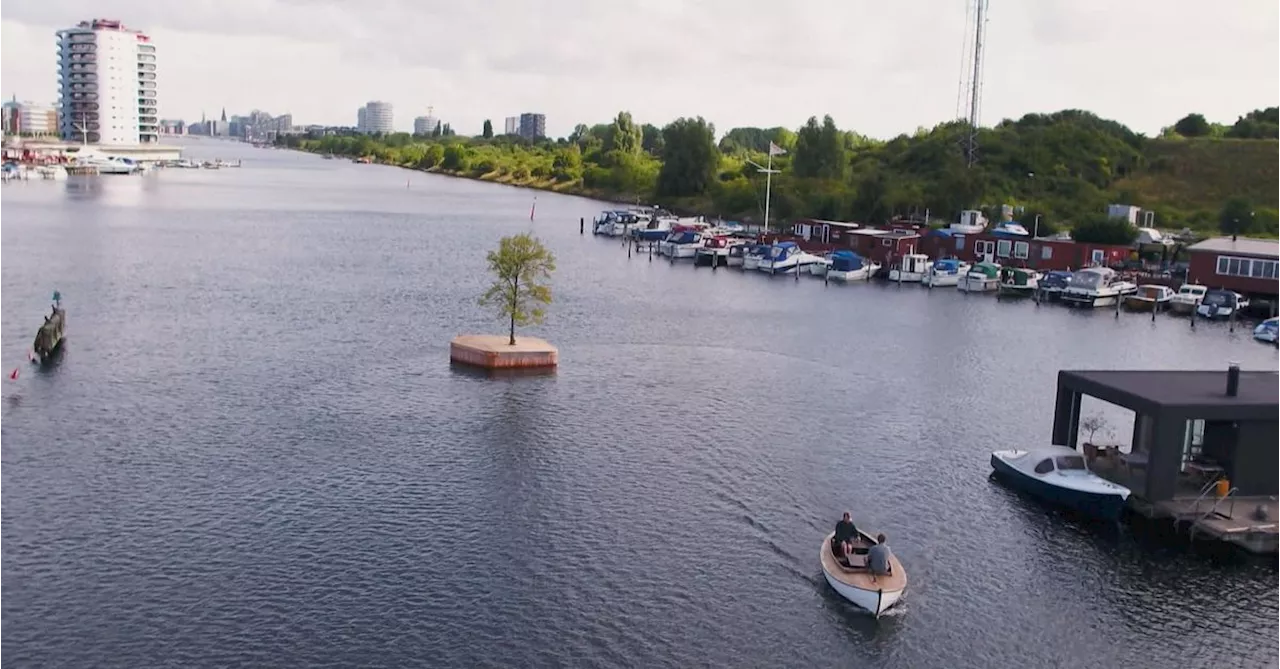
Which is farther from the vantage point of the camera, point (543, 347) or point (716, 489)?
point (543, 347)

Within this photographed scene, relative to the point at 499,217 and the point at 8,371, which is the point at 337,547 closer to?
the point at 8,371

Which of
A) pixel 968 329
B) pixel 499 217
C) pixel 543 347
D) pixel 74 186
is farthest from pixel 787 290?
pixel 74 186

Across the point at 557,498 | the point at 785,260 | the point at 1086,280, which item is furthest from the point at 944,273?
the point at 557,498

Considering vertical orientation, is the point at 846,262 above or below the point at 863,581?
above

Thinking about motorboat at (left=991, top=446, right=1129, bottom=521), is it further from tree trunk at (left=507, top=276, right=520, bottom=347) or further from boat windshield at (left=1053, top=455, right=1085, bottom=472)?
tree trunk at (left=507, top=276, right=520, bottom=347)

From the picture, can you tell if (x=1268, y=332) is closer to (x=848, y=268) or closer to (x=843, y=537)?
(x=848, y=268)

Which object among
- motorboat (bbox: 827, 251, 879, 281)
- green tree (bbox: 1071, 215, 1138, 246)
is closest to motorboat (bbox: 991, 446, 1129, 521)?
motorboat (bbox: 827, 251, 879, 281)
